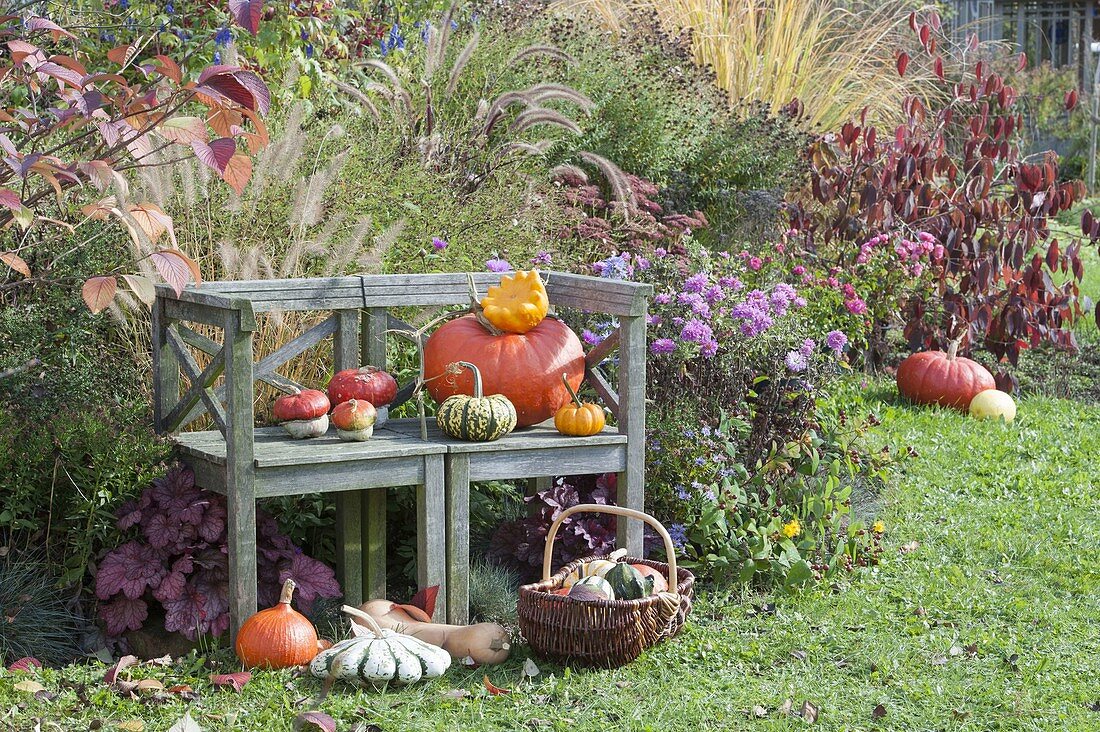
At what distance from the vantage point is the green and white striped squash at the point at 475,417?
12.9 feet

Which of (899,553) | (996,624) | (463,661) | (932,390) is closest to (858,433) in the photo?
(899,553)

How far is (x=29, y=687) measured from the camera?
3.34m

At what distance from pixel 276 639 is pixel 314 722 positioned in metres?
0.39

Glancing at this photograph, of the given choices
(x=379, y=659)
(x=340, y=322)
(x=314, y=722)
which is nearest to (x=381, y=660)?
(x=379, y=659)

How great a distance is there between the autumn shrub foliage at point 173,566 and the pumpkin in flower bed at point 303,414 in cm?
30

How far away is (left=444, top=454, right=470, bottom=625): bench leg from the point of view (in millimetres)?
3879

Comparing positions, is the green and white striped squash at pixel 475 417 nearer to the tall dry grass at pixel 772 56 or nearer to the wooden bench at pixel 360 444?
the wooden bench at pixel 360 444

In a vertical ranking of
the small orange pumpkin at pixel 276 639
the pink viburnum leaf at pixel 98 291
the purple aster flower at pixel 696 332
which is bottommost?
the small orange pumpkin at pixel 276 639

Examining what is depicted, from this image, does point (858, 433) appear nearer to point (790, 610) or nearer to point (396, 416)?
point (790, 610)

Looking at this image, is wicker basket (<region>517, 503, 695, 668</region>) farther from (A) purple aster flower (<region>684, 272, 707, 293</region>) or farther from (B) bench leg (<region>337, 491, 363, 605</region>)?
(A) purple aster flower (<region>684, 272, 707, 293</region>)

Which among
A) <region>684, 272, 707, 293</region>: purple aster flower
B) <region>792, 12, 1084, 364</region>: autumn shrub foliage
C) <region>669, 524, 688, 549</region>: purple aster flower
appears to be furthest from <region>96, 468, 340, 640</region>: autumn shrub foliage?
<region>792, 12, 1084, 364</region>: autumn shrub foliage

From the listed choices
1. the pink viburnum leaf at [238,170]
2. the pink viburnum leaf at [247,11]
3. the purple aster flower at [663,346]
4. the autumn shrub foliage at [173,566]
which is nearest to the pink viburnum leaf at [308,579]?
the autumn shrub foliage at [173,566]

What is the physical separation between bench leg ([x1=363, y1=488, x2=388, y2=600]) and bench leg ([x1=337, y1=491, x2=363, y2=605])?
0.07ft

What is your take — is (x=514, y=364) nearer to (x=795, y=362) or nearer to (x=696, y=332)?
(x=696, y=332)
